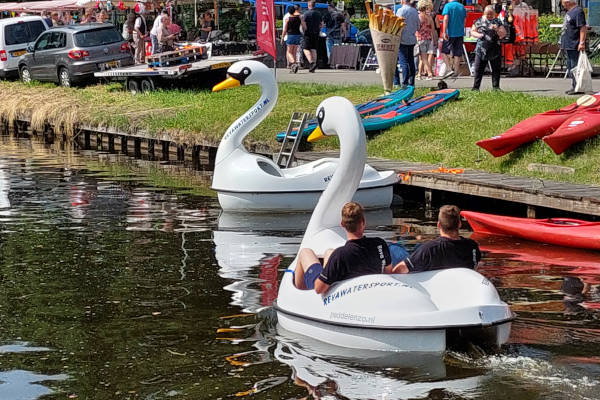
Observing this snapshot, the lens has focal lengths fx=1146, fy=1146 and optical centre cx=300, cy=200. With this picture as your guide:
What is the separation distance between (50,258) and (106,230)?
1936 mm

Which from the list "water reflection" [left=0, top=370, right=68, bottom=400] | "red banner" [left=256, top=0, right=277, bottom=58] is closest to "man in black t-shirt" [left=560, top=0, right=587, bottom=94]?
"red banner" [left=256, top=0, right=277, bottom=58]

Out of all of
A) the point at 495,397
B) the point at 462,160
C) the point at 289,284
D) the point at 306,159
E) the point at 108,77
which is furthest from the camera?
the point at 108,77

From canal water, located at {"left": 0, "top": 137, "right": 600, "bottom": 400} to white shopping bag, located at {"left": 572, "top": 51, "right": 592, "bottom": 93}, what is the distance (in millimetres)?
4892

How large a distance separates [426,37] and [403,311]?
16.9 metres

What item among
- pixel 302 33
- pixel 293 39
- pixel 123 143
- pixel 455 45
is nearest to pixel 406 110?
pixel 455 45

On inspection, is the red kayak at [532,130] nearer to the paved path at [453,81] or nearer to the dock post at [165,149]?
the paved path at [453,81]

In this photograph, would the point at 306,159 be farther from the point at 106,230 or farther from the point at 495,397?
the point at 495,397

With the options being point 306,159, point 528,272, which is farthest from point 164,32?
point 528,272

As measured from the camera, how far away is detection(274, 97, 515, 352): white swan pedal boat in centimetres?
836

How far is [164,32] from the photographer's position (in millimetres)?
31188

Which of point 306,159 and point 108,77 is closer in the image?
point 306,159

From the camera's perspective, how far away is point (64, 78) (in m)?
30.3

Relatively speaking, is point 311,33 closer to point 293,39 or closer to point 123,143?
point 293,39

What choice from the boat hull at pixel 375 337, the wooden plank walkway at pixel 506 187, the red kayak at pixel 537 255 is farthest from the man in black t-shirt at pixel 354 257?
the wooden plank walkway at pixel 506 187
